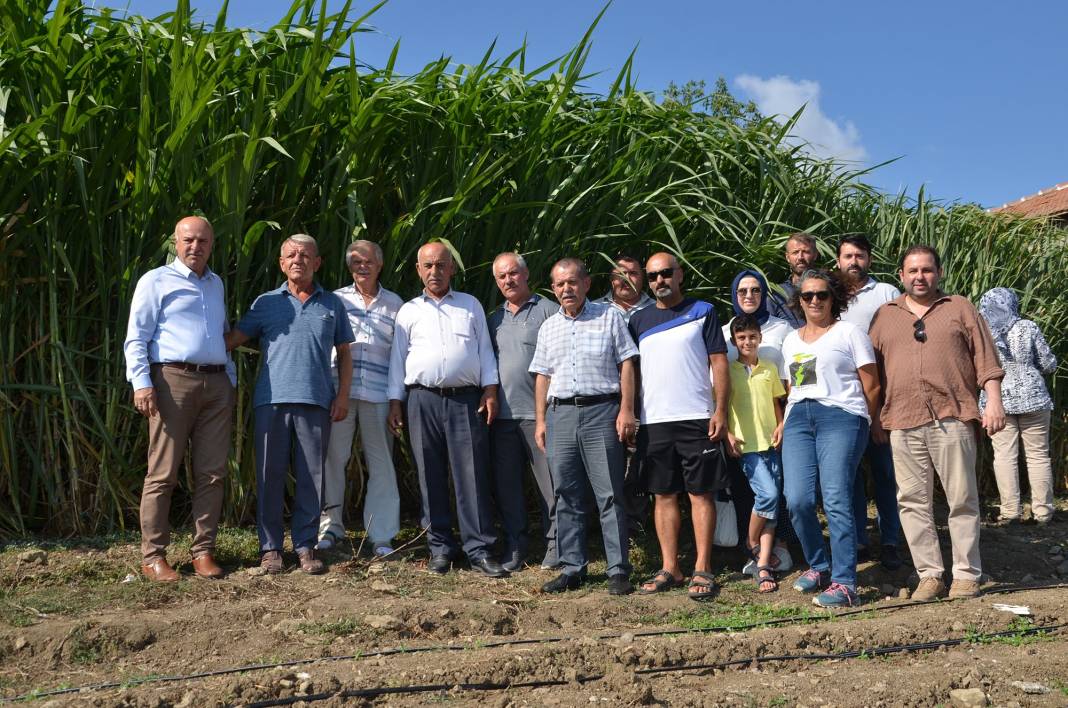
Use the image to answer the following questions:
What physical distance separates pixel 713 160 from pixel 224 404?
8.95 feet

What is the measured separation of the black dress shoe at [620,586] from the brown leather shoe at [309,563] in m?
1.19

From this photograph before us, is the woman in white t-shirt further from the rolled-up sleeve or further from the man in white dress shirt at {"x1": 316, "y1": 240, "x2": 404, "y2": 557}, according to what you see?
the rolled-up sleeve

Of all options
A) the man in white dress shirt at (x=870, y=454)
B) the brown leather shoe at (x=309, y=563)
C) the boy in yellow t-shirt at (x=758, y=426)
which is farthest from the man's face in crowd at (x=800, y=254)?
the brown leather shoe at (x=309, y=563)

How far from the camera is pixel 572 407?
Result: 13.3 feet

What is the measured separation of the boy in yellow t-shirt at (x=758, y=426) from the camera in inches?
164

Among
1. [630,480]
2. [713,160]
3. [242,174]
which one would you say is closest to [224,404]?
[242,174]

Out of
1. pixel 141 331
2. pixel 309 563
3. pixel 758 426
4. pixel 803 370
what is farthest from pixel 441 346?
pixel 803 370

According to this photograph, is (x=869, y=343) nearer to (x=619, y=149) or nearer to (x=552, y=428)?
(x=552, y=428)

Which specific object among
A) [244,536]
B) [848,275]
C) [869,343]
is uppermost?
[848,275]

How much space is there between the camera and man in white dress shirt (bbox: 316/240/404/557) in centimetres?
427

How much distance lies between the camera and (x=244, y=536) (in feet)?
→ 14.1

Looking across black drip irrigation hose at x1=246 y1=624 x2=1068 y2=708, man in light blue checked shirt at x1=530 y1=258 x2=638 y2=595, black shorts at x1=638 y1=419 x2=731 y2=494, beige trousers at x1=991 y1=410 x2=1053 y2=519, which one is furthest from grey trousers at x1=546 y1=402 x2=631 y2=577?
beige trousers at x1=991 y1=410 x2=1053 y2=519

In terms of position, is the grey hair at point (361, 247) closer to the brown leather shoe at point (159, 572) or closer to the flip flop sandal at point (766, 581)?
the brown leather shoe at point (159, 572)

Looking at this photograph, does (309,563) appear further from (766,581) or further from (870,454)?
(870,454)
